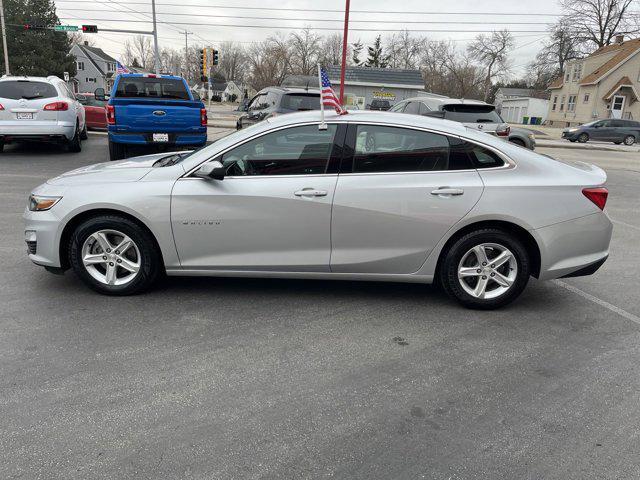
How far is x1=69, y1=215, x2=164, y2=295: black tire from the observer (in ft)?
13.8

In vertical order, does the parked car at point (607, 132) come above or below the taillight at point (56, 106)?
below

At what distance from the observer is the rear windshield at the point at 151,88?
1126 centimetres

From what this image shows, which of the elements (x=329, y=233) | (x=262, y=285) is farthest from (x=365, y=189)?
(x=262, y=285)

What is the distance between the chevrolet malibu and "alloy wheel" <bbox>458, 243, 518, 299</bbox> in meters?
0.01

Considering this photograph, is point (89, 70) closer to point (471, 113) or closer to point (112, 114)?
point (112, 114)

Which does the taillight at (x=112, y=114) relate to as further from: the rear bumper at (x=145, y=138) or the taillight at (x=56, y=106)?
the taillight at (x=56, y=106)

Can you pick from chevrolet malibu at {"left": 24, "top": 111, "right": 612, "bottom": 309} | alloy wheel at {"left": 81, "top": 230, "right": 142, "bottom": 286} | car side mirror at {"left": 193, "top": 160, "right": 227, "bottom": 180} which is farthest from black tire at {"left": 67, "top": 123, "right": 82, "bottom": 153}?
car side mirror at {"left": 193, "top": 160, "right": 227, "bottom": 180}

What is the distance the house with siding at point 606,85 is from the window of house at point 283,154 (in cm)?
5100

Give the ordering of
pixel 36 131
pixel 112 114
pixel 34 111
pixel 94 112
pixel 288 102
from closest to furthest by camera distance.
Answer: pixel 112 114 → pixel 34 111 → pixel 36 131 → pixel 288 102 → pixel 94 112

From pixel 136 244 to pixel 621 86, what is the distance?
52.2 metres

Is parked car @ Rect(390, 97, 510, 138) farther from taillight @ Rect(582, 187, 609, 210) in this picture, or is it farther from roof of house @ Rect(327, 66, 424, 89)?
roof of house @ Rect(327, 66, 424, 89)

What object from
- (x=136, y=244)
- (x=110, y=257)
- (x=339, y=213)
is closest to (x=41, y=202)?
(x=110, y=257)

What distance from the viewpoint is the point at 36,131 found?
11.6 m

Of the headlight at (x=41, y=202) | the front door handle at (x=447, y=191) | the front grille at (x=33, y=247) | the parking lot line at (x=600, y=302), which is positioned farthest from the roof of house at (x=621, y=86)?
the front grille at (x=33, y=247)
